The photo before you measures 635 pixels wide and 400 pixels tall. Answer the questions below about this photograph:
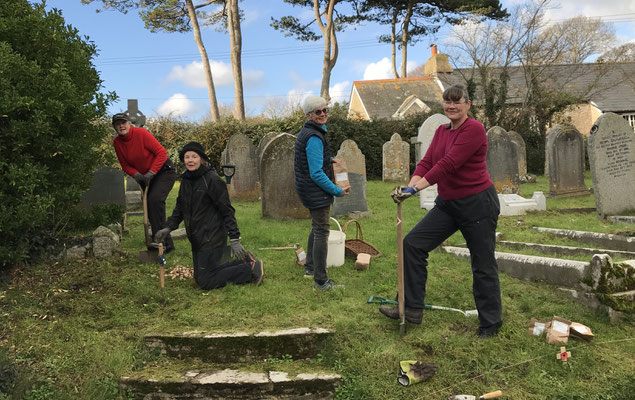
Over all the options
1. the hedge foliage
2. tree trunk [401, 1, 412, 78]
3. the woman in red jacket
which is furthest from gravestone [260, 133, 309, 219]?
tree trunk [401, 1, 412, 78]

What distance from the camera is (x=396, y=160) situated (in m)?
17.2

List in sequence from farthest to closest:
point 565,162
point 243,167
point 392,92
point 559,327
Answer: point 392,92 < point 243,167 < point 565,162 < point 559,327

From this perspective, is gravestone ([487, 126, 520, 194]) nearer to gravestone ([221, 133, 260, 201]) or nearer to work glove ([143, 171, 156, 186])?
gravestone ([221, 133, 260, 201])

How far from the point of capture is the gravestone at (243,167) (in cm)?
1188

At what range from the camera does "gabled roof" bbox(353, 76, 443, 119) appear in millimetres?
30266

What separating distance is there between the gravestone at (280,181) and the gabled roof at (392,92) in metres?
21.4

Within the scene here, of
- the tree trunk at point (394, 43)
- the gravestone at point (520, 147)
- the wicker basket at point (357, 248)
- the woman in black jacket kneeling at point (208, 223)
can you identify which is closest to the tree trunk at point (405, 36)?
the tree trunk at point (394, 43)

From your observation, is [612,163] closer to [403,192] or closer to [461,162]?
[461,162]

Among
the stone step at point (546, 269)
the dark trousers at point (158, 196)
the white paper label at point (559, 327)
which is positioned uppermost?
the dark trousers at point (158, 196)

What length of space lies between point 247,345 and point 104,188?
20.9ft

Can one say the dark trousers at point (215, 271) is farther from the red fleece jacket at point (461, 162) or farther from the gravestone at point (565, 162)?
the gravestone at point (565, 162)

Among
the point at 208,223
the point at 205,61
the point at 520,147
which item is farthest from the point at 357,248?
the point at 205,61

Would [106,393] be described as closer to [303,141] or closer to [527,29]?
[303,141]

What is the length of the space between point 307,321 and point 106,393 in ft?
5.40
